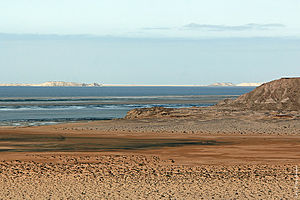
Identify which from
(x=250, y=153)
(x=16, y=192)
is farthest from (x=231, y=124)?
(x=16, y=192)

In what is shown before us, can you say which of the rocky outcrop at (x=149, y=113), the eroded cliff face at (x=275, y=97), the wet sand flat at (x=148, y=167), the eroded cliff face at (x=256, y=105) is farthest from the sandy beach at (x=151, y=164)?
the eroded cliff face at (x=275, y=97)

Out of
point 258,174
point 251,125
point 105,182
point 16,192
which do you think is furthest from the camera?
point 251,125

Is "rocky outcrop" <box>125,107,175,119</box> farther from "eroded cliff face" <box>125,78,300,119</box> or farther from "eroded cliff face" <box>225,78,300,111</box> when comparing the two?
"eroded cliff face" <box>225,78,300,111</box>

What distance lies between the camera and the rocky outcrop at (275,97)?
59.4m

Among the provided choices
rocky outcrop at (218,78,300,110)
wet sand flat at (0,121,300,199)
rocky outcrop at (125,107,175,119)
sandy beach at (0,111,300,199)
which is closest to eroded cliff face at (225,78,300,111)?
rocky outcrop at (218,78,300,110)

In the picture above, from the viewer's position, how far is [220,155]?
24.4 meters

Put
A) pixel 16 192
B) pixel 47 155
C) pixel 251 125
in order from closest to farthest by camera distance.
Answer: pixel 16 192, pixel 47 155, pixel 251 125

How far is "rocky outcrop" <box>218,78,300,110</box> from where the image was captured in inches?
2338

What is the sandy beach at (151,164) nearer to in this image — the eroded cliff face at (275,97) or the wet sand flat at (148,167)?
the wet sand flat at (148,167)

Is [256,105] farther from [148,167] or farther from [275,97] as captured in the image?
[148,167]

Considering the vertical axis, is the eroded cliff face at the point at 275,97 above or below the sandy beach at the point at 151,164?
above

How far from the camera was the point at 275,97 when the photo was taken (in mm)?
62031

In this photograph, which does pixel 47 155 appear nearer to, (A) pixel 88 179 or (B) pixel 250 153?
(A) pixel 88 179

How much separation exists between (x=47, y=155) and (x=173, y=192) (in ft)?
33.7
